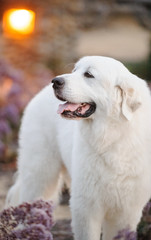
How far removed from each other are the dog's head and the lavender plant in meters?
0.73

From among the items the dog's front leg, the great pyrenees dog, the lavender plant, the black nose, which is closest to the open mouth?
the great pyrenees dog

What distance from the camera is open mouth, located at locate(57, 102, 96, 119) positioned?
357 centimetres

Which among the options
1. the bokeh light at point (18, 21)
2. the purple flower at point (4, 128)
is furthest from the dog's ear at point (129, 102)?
the bokeh light at point (18, 21)

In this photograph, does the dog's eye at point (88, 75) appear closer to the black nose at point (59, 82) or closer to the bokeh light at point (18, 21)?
the black nose at point (59, 82)

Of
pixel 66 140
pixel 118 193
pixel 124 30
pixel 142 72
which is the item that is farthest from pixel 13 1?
pixel 124 30

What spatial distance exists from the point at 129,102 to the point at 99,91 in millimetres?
206

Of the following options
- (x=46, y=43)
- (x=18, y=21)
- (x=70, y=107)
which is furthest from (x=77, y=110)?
(x=46, y=43)

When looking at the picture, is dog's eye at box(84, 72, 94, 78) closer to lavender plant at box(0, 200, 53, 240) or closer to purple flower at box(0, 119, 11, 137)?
lavender plant at box(0, 200, 53, 240)

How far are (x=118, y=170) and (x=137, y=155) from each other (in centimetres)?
16

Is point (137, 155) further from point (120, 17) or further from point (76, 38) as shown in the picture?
point (120, 17)

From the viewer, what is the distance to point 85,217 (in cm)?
372

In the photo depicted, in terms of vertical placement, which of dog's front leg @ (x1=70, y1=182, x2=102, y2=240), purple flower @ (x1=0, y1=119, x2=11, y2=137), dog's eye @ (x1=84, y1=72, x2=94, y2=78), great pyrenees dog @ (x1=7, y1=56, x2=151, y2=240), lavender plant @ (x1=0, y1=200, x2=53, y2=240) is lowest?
lavender plant @ (x1=0, y1=200, x2=53, y2=240)

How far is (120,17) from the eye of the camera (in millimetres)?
18625

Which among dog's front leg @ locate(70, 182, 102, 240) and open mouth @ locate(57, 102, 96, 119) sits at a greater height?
open mouth @ locate(57, 102, 96, 119)
